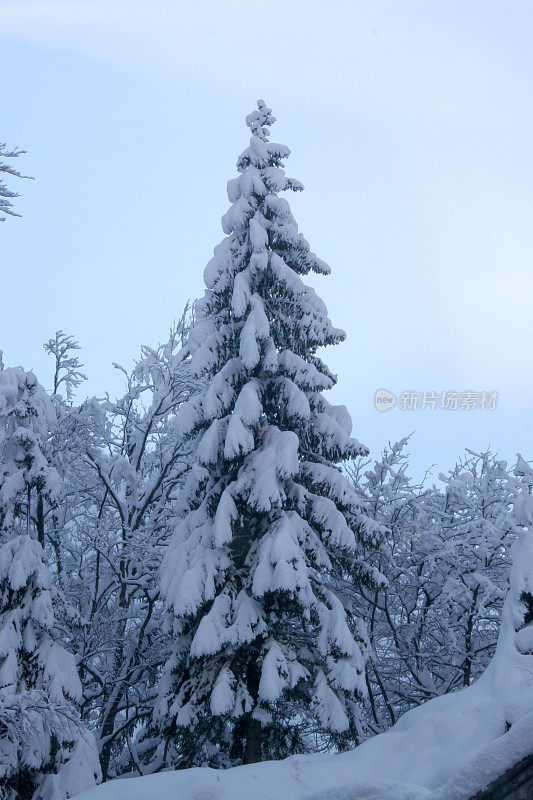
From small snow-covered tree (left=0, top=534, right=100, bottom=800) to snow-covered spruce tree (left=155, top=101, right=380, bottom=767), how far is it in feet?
5.25

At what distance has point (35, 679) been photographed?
11.3m

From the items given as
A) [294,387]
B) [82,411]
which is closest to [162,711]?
[294,387]

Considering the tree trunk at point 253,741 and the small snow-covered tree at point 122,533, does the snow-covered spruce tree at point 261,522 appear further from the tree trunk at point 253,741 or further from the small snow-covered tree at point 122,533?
the small snow-covered tree at point 122,533

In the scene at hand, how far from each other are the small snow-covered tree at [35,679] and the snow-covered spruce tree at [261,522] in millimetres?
1601

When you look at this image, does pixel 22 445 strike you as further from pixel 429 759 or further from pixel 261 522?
pixel 429 759

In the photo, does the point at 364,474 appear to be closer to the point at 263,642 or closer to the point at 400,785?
the point at 263,642

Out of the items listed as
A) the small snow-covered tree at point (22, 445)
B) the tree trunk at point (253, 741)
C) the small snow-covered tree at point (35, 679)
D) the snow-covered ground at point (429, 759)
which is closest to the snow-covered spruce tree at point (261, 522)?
the tree trunk at point (253, 741)

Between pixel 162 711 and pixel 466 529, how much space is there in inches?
301

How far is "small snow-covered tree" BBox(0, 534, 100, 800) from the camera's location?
10.0 meters

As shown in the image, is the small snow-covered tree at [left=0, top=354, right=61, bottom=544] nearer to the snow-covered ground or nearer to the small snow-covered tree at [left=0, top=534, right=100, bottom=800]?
the small snow-covered tree at [left=0, top=534, right=100, bottom=800]

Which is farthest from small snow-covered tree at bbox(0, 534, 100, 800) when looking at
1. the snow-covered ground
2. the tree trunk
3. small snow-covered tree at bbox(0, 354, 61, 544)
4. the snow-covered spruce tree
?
the snow-covered ground

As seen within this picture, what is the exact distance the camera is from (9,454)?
1214cm

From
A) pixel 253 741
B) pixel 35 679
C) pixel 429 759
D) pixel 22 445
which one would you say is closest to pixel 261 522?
pixel 253 741

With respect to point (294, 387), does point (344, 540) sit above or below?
below
